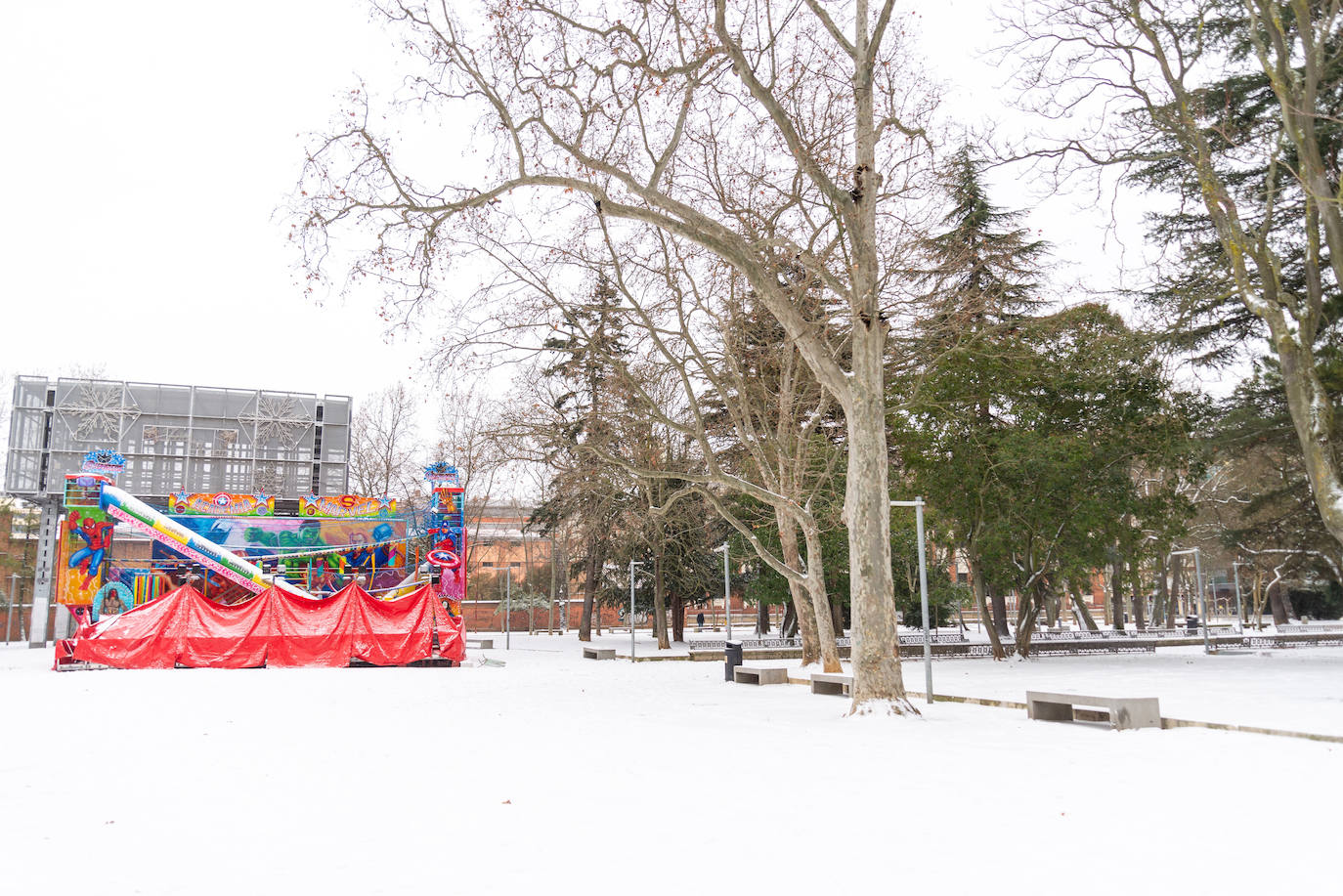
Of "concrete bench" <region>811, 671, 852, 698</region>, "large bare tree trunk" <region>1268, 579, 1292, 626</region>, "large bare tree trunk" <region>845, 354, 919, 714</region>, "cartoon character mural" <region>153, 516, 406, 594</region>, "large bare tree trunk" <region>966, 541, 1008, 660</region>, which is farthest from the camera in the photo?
"large bare tree trunk" <region>1268, 579, 1292, 626</region>

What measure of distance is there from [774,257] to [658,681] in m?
9.17

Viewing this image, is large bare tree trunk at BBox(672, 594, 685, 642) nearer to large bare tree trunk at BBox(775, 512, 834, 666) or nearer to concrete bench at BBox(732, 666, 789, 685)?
large bare tree trunk at BBox(775, 512, 834, 666)

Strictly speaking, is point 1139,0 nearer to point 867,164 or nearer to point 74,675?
point 867,164

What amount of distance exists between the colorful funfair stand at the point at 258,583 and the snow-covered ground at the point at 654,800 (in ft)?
31.2

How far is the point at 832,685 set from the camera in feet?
52.6

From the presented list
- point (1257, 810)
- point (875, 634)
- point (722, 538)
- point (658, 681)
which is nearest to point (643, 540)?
point (722, 538)

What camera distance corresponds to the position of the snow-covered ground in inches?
192

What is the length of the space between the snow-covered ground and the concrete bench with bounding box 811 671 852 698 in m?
1.51

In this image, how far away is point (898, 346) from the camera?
Answer: 22.0 m

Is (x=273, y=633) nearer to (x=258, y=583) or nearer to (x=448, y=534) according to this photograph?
(x=258, y=583)

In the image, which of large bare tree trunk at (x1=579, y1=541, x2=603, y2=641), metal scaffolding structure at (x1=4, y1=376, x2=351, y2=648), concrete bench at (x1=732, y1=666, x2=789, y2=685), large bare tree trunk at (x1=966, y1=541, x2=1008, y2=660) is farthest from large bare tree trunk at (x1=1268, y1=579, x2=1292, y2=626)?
metal scaffolding structure at (x1=4, y1=376, x2=351, y2=648)

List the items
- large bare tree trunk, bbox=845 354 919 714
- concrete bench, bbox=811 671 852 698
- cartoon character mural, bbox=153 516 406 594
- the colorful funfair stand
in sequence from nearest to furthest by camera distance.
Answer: large bare tree trunk, bbox=845 354 919 714, concrete bench, bbox=811 671 852 698, the colorful funfair stand, cartoon character mural, bbox=153 516 406 594

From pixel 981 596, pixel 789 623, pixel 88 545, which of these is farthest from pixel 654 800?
pixel 789 623

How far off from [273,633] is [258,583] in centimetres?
376
